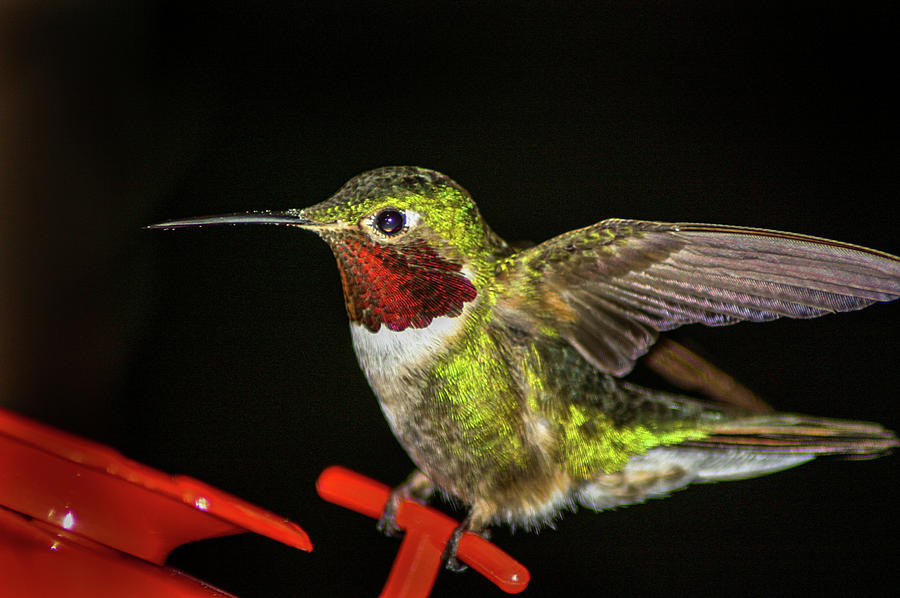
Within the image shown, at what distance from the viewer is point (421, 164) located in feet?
3.05

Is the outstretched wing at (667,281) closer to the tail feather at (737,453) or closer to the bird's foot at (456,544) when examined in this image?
the tail feather at (737,453)

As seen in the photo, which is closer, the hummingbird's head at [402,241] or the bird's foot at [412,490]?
the hummingbird's head at [402,241]

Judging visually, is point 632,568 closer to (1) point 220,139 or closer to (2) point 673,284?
(2) point 673,284

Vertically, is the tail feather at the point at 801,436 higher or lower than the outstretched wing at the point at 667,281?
lower

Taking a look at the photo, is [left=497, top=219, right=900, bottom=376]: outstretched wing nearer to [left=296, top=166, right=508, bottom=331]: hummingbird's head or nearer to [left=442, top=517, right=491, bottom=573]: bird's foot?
[left=296, top=166, right=508, bottom=331]: hummingbird's head

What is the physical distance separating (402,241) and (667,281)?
1.02ft

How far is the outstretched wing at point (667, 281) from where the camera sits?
776 millimetres

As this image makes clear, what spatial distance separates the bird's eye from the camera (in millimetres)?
798

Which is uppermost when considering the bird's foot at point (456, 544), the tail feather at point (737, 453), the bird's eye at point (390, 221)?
the bird's eye at point (390, 221)

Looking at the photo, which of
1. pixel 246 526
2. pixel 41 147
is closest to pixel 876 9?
pixel 246 526

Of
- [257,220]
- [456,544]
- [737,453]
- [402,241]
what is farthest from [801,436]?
[257,220]

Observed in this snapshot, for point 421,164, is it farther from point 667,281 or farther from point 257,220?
point 667,281

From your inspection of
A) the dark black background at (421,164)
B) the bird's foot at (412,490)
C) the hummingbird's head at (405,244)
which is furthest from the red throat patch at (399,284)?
the bird's foot at (412,490)

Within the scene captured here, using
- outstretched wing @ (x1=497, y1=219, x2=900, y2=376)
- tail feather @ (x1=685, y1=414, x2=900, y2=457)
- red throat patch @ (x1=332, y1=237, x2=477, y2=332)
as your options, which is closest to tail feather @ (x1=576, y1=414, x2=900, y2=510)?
tail feather @ (x1=685, y1=414, x2=900, y2=457)
